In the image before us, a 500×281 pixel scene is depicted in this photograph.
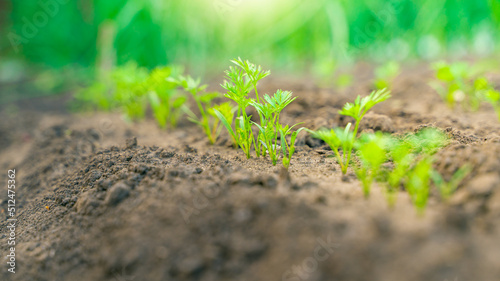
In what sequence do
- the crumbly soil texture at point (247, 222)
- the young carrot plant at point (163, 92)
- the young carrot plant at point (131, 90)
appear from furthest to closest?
the young carrot plant at point (131, 90) < the young carrot plant at point (163, 92) < the crumbly soil texture at point (247, 222)

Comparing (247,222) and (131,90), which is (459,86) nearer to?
(247,222)

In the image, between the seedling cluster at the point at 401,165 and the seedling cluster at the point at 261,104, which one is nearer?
the seedling cluster at the point at 401,165

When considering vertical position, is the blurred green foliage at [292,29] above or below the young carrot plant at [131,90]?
above

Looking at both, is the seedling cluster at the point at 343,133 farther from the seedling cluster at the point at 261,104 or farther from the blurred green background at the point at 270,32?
the blurred green background at the point at 270,32

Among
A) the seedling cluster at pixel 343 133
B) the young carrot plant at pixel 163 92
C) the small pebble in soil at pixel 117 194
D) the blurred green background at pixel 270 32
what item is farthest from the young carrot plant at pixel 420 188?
the blurred green background at pixel 270 32

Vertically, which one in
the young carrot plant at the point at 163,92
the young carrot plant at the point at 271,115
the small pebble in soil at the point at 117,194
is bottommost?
the small pebble in soil at the point at 117,194

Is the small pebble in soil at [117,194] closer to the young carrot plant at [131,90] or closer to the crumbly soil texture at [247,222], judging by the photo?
the crumbly soil texture at [247,222]

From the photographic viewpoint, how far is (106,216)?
1.26 metres

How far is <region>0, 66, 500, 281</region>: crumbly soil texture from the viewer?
90cm

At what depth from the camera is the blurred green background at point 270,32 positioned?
4.21 metres

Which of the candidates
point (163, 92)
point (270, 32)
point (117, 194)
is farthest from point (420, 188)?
point (270, 32)

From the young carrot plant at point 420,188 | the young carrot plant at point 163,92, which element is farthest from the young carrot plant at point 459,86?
the young carrot plant at point 163,92

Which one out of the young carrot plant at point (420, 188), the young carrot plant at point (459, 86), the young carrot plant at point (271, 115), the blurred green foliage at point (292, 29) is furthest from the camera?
the blurred green foliage at point (292, 29)

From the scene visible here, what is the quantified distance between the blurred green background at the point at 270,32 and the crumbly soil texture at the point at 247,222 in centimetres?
242
